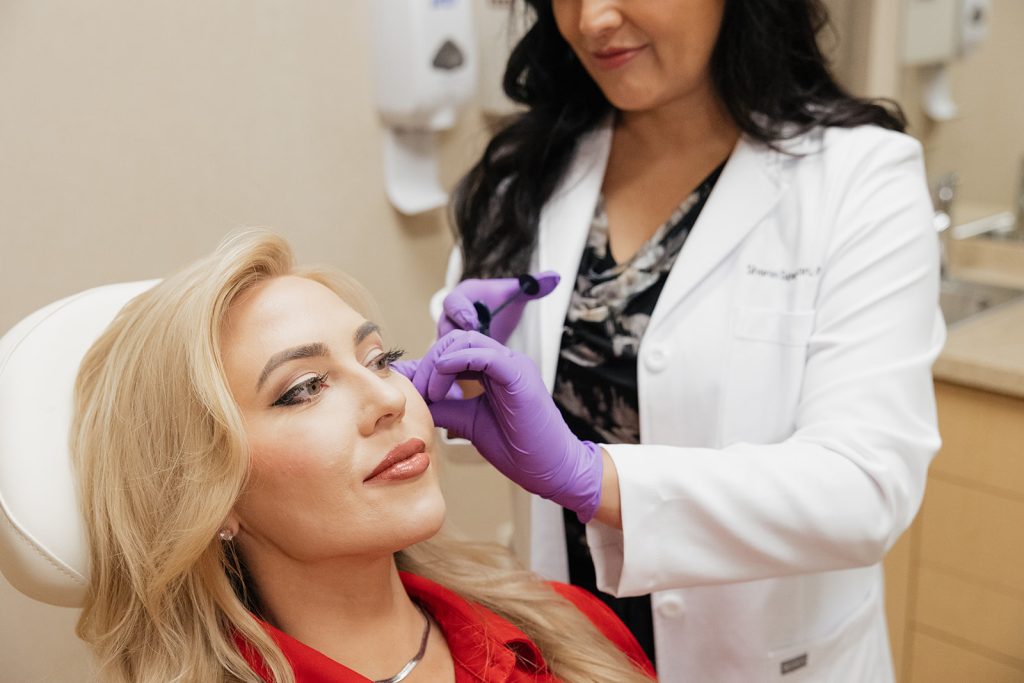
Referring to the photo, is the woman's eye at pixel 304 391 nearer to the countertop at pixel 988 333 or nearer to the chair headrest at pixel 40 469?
the chair headrest at pixel 40 469

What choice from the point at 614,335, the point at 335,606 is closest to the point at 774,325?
the point at 614,335

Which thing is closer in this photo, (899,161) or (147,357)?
(147,357)

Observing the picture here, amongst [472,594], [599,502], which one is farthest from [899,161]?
[472,594]

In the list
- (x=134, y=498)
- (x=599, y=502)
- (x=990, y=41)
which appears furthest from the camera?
(x=990, y=41)

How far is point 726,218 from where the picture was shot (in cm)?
137

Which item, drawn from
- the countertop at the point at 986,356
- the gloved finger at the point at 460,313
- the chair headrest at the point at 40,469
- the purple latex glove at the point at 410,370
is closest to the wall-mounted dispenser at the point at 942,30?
the countertop at the point at 986,356

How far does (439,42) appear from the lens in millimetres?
2031

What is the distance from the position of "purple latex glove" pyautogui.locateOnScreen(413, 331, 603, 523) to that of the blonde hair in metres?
0.24

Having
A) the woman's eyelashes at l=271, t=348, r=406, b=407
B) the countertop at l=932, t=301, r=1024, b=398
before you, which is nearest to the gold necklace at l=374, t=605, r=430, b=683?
the woman's eyelashes at l=271, t=348, r=406, b=407

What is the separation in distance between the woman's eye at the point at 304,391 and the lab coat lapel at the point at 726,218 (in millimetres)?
496

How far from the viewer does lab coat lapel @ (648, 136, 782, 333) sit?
1357 mm

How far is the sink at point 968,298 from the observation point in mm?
2512

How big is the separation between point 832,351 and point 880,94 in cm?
161

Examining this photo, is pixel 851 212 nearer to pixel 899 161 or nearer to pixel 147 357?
pixel 899 161
